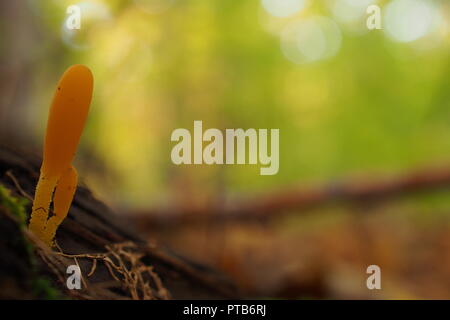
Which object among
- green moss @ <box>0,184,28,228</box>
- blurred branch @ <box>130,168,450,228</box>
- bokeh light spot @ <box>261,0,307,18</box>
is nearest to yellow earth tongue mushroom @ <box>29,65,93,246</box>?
green moss @ <box>0,184,28,228</box>

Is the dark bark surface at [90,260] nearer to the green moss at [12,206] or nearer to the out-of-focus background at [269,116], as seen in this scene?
the green moss at [12,206]

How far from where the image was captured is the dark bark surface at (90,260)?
94 cm

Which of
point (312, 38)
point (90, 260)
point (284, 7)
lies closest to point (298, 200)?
point (312, 38)

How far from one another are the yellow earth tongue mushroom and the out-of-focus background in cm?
216

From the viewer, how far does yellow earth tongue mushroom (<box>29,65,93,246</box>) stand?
101cm

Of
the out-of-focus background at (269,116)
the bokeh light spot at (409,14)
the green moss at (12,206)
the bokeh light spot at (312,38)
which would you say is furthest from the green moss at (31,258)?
the bokeh light spot at (312,38)

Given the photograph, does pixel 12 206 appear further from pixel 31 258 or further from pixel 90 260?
pixel 90 260

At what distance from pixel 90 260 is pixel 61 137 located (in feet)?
1.08

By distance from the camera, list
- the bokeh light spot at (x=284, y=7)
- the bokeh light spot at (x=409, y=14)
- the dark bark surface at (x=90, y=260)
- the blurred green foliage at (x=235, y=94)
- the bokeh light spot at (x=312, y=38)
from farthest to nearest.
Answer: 1. the bokeh light spot at (x=312, y=38)
2. the bokeh light spot at (x=284, y=7)
3. the blurred green foliage at (x=235, y=94)
4. the bokeh light spot at (x=409, y=14)
5. the dark bark surface at (x=90, y=260)

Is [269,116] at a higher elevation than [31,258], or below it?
higher

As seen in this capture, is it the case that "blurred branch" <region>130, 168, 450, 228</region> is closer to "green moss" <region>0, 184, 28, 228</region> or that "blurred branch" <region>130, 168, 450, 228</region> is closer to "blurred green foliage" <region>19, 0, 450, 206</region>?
"blurred green foliage" <region>19, 0, 450, 206</region>

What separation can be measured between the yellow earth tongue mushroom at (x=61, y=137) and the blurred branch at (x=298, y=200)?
3.21 metres

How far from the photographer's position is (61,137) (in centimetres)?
102
